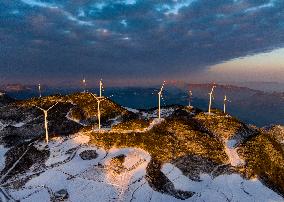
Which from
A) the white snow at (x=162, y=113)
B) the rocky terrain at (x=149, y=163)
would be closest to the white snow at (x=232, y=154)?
the rocky terrain at (x=149, y=163)

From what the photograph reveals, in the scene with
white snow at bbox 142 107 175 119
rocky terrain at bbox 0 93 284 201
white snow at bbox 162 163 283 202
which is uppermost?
white snow at bbox 142 107 175 119

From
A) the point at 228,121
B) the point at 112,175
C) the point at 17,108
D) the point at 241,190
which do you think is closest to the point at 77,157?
the point at 112,175

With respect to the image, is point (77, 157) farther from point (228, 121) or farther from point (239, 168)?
point (228, 121)

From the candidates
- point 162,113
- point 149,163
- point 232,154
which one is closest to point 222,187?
point 232,154

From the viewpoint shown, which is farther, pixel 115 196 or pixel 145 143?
pixel 145 143

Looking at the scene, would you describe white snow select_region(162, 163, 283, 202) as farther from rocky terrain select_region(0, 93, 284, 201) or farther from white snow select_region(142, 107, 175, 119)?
white snow select_region(142, 107, 175, 119)

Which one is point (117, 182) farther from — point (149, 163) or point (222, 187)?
point (222, 187)

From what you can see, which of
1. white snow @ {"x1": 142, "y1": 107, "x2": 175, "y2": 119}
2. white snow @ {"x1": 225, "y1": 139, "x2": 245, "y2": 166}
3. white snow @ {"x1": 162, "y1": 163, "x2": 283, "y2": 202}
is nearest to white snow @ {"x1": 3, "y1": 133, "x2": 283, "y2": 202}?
white snow @ {"x1": 162, "y1": 163, "x2": 283, "y2": 202}

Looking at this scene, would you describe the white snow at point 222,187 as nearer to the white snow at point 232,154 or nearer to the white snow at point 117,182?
the white snow at point 117,182
